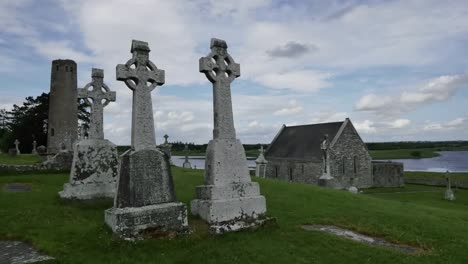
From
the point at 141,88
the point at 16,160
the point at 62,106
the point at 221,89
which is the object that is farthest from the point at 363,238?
the point at 62,106

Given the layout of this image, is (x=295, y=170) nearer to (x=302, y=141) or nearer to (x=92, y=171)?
(x=302, y=141)

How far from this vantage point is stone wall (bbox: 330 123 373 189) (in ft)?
140

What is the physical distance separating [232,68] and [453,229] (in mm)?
8257

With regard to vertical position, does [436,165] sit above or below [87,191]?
below

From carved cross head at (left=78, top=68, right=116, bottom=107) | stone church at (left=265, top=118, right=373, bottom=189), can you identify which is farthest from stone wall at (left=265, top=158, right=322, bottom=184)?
carved cross head at (left=78, top=68, right=116, bottom=107)

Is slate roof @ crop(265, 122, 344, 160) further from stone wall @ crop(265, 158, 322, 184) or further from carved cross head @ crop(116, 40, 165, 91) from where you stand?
carved cross head @ crop(116, 40, 165, 91)

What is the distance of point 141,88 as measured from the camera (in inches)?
352

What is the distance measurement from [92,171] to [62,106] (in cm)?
3737

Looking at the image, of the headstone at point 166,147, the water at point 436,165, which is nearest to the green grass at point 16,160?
the headstone at point 166,147

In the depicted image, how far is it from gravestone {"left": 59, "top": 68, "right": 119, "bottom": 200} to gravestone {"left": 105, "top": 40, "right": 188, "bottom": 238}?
452 centimetres

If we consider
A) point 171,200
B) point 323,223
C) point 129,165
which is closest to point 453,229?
point 323,223

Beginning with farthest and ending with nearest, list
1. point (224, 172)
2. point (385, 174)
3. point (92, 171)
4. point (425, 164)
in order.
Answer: point (425, 164) → point (385, 174) → point (92, 171) → point (224, 172)

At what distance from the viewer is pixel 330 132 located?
44344 mm

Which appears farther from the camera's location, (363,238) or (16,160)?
(16,160)
